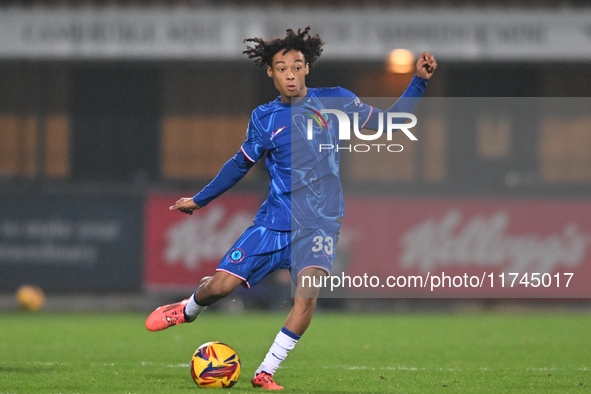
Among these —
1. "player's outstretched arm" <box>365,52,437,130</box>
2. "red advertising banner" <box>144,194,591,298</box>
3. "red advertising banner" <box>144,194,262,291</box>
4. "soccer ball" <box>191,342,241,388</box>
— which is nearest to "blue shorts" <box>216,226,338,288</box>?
"soccer ball" <box>191,342,241,388</box>

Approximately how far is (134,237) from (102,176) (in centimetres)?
133

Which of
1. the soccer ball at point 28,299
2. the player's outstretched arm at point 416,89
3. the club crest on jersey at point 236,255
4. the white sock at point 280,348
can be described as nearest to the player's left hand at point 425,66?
the player's outstretched arm at point 416,89

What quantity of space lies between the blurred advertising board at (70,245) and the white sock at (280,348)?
8362mm

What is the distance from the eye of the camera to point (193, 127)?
50.4 ft

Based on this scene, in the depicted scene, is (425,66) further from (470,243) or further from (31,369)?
(470,243)

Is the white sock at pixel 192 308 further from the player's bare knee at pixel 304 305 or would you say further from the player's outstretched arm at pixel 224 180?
the player's bare knee at pixel 304 305

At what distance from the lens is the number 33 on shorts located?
5.88 metres

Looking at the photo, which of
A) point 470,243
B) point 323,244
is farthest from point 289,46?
point 470,243

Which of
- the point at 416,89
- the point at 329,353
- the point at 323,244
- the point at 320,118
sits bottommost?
the point at 329,353

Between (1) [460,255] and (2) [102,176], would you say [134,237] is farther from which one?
(1) [460,255]

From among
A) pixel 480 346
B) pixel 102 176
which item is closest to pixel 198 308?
pixel 480 346

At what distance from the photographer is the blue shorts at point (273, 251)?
591cm

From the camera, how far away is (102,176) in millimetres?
14875

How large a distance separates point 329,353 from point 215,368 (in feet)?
8.73
